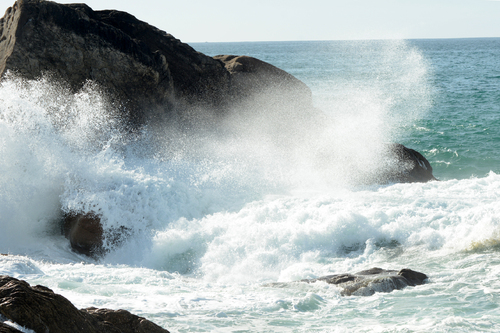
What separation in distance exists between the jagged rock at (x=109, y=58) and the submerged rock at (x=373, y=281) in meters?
7.44

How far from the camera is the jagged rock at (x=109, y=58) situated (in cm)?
1080

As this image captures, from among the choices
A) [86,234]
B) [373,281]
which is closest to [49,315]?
[373,281]

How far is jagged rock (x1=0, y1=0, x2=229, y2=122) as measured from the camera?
10.8 metres

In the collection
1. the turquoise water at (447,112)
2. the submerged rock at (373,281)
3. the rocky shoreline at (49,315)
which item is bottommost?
the submerged rock at (373,281)

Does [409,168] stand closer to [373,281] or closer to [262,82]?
[262,82]

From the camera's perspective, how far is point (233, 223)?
8.93 meters

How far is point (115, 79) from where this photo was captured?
1171 centimetres

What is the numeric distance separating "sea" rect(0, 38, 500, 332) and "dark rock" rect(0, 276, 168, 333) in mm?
1333

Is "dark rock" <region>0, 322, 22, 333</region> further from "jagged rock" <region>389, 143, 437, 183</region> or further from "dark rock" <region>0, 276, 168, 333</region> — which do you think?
"jagged rock" <region>389, 143, 437, 183</region>

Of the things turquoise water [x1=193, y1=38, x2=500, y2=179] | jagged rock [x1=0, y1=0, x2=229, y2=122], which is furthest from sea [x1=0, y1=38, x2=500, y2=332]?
turquoise water [x1=193, y1=38, x2=500, y2=179]

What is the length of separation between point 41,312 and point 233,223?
565 centimetres

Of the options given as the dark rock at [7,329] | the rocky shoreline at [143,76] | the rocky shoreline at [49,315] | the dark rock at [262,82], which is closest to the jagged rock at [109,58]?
the rocky shoreline at [143,76]

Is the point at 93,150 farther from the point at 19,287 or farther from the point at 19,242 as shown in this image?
the point at 19,287

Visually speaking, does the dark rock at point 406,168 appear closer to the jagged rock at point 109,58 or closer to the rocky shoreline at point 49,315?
the jagged rock at point 109,58
